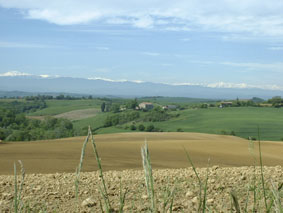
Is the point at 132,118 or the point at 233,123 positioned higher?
the point at 233,123

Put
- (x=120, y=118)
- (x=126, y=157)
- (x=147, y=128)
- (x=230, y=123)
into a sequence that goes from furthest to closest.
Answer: (x=120, y=118) → (x=147, y=128) → (x=230, y=123) → (x=126, y=157)

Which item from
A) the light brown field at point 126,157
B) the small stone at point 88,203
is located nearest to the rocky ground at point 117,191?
the small stone at point 88,203

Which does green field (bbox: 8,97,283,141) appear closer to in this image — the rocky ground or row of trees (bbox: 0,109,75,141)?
row of trees (bbox: 0,109,75,141)

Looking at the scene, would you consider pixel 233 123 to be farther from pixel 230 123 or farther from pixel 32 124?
pixel 32 124

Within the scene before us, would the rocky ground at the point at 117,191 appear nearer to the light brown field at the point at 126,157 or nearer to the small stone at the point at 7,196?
the small stone at the point at 7,196

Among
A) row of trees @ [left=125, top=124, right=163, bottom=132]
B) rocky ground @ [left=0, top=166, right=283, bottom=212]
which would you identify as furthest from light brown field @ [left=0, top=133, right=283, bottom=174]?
row of trees @ [left=125, top=124, right=163, bottom=132]

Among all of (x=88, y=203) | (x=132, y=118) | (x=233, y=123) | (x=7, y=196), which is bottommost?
(x=132, y=118)

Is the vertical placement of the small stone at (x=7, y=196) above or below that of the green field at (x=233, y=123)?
above

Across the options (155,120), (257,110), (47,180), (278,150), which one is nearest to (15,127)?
(155,120)

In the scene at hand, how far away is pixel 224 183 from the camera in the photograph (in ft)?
21.5

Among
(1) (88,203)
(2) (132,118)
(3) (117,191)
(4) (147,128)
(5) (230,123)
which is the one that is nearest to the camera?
(1) (88,203)

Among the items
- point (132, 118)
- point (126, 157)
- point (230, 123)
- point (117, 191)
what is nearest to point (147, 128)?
point (230, 123)

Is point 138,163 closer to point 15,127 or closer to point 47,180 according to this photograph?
point 47,180

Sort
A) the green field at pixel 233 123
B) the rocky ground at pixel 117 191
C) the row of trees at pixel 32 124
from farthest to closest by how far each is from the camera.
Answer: the row of trees at pixel 32 124 < the green field at pixel 233 123 < the rocky ground at pixel 117 191
